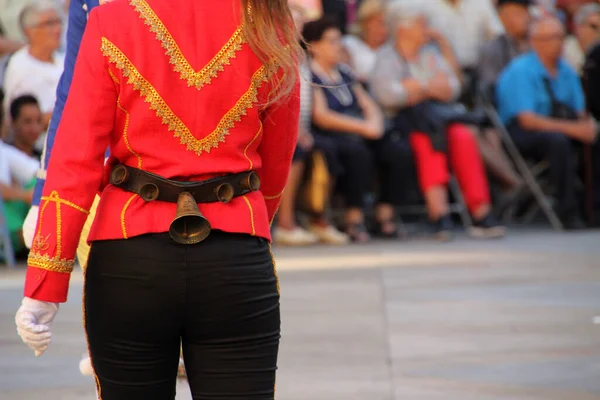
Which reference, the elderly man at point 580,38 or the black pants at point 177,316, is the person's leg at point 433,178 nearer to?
the elderly man at point 580,38

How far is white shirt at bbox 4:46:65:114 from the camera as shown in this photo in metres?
9.68

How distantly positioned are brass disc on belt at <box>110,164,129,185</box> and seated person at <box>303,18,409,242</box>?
7931 millimetres

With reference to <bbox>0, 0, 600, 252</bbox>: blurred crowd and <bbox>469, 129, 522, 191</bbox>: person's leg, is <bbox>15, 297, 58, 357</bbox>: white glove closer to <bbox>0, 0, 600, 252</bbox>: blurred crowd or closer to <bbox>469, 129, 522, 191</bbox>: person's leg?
<bbox>0, 0, 600, 252</bbox>: blurred crowd

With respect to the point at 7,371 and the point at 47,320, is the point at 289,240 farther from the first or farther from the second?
the point at 47,320

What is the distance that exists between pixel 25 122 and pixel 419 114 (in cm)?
353

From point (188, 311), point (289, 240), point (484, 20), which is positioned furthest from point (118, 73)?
point (484, 20)

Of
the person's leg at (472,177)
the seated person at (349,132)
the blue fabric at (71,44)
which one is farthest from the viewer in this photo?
the person's leg at (472,177)

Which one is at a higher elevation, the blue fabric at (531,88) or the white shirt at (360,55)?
the white shirt at (360,55)

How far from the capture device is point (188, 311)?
97.1 inches

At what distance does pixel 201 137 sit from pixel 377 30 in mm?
9757

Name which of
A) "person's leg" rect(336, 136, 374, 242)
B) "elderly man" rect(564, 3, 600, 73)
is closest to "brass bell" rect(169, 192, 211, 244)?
"person's leg" rect(336, 136, 374, 242)

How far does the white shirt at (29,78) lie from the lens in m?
9.68

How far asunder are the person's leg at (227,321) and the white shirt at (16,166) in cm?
702

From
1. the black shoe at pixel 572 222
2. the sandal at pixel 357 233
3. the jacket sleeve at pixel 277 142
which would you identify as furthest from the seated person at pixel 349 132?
the jacket sleeve at pixel 277 142
